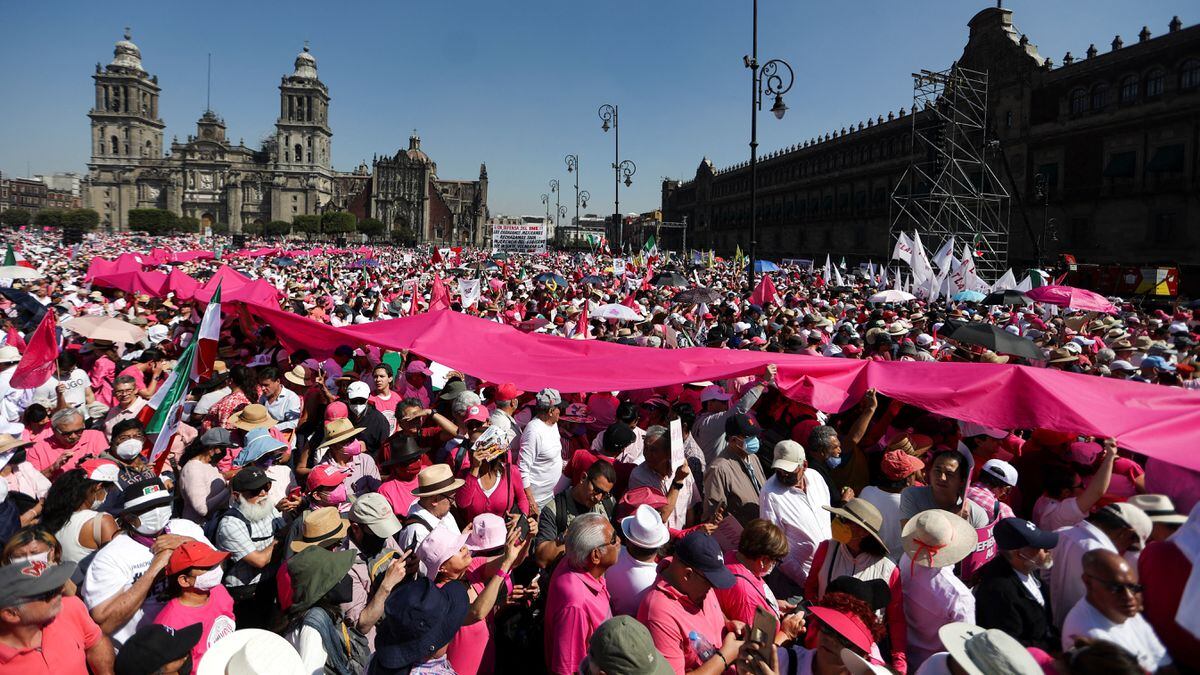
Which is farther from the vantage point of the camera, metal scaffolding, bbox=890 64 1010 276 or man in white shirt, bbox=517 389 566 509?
metal scaffolding, bbox=890 64 1010 276

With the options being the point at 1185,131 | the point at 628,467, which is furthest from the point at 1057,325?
the point at 1185,131

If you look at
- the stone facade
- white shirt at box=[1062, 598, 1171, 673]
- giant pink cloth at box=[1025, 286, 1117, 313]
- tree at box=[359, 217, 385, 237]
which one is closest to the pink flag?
white shirt at box=[1062, 598, 1171, 673]

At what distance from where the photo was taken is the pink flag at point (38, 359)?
6.95 m

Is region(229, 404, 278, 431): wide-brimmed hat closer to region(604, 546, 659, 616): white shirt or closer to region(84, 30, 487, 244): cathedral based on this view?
region(604, 546, 659, 616): white shirt

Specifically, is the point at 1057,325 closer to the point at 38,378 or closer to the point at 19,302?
the point at 38,378

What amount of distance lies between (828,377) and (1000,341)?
3059mm

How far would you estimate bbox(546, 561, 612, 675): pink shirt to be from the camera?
3014 millimetres

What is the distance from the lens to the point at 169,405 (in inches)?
219

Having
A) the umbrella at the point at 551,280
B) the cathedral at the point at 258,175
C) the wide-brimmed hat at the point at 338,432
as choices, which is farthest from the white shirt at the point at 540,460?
the cathedral at the point at 258,175

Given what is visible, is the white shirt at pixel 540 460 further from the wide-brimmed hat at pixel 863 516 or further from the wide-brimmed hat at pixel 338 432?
the wide-brimmed hat at pixel 863 516

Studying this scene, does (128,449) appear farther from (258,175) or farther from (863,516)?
(258,175)

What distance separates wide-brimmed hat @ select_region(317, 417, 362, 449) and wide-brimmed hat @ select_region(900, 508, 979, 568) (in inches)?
148

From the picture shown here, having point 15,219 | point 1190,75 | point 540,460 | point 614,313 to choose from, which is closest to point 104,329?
point 540,460

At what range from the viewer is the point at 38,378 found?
7008 mm
